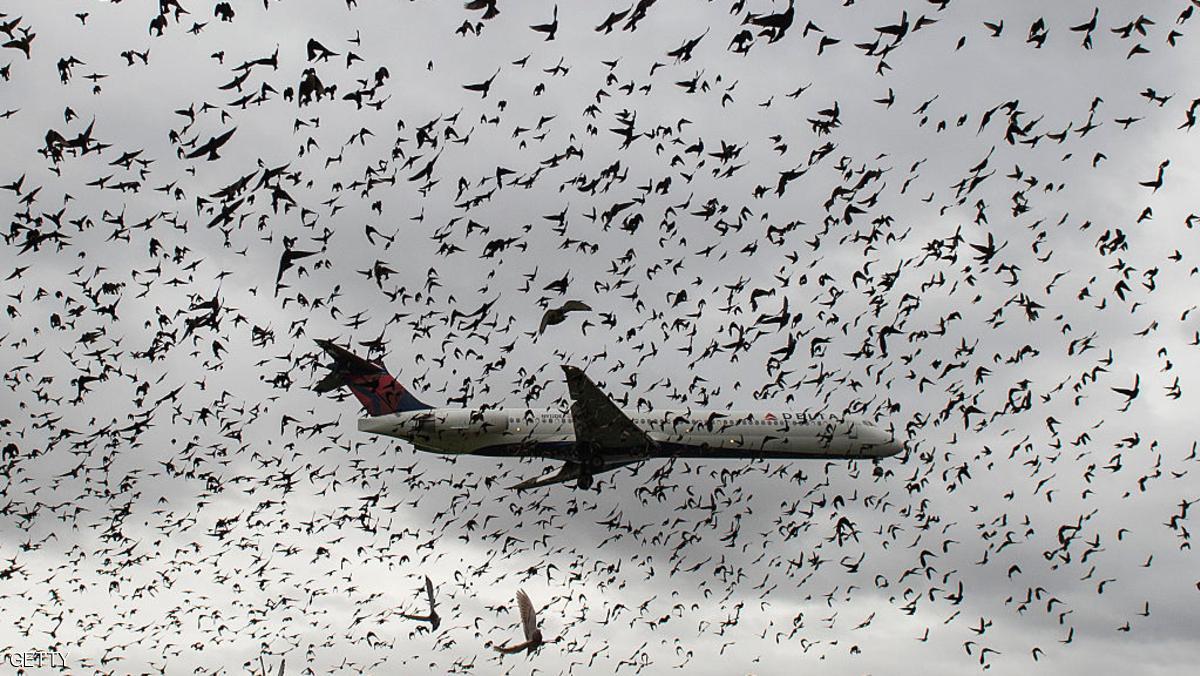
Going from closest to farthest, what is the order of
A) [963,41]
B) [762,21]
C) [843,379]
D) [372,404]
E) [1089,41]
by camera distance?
[762,21]
[1089,41]
[963,41]
[843,379]
[372,404]

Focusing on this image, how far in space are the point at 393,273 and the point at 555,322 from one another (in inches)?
189

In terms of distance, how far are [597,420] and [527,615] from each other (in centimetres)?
2848

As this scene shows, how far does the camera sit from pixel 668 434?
3019 inches

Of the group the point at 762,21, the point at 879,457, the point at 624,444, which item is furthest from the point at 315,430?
the point at 879,457

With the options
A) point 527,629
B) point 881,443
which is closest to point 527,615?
point 527,629

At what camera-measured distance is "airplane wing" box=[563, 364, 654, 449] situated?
225 feet

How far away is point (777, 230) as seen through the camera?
99.7 ft

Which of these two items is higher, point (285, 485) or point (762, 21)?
point (762, 21)

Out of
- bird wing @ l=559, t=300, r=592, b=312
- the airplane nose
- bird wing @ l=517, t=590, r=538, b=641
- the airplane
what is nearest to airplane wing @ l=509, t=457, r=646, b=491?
the airplane

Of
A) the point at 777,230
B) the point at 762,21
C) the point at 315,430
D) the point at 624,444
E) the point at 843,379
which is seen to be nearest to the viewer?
the point at 762,21

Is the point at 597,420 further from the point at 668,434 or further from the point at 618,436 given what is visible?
→ the point at 668,434

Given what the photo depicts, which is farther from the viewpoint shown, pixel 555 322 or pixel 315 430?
pixel 315 430

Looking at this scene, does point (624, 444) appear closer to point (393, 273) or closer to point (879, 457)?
point (879, 457)

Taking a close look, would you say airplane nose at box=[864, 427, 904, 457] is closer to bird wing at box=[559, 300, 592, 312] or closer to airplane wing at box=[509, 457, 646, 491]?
airplane wing at box=[509, 457, 646, 491]
